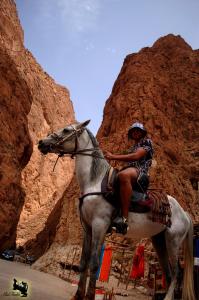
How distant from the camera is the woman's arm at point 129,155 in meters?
6.23

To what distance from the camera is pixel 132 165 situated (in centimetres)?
665

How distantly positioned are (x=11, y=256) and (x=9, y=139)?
425 inches

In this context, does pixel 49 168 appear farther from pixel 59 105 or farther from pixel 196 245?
pixel 196 245

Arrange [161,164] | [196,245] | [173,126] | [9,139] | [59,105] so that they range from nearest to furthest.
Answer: [196,245] → [161,164] → [9,139] → [173,126] → [59,105]

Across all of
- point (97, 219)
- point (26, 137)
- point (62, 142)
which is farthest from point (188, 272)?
point (26, 137)

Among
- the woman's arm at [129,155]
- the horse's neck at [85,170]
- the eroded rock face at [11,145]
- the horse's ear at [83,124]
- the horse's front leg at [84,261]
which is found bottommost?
the horse's front leg at [84,261]

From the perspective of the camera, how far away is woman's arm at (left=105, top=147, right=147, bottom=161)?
20.5 ft

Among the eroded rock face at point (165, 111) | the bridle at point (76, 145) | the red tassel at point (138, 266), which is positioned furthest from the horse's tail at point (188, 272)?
the eroded rock face at point (165, 111)

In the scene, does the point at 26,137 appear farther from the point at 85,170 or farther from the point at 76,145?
the point at 85,170

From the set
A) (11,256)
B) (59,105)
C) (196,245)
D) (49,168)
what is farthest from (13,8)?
(196,245)

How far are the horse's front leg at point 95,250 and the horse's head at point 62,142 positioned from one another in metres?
1.72

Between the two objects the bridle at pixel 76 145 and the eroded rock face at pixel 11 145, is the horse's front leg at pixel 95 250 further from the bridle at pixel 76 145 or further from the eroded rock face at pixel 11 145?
the eroded rock face at pixel 11 145

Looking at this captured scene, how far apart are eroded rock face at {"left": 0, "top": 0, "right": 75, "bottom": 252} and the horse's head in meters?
22.7

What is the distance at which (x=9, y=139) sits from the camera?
30781 millimetres
